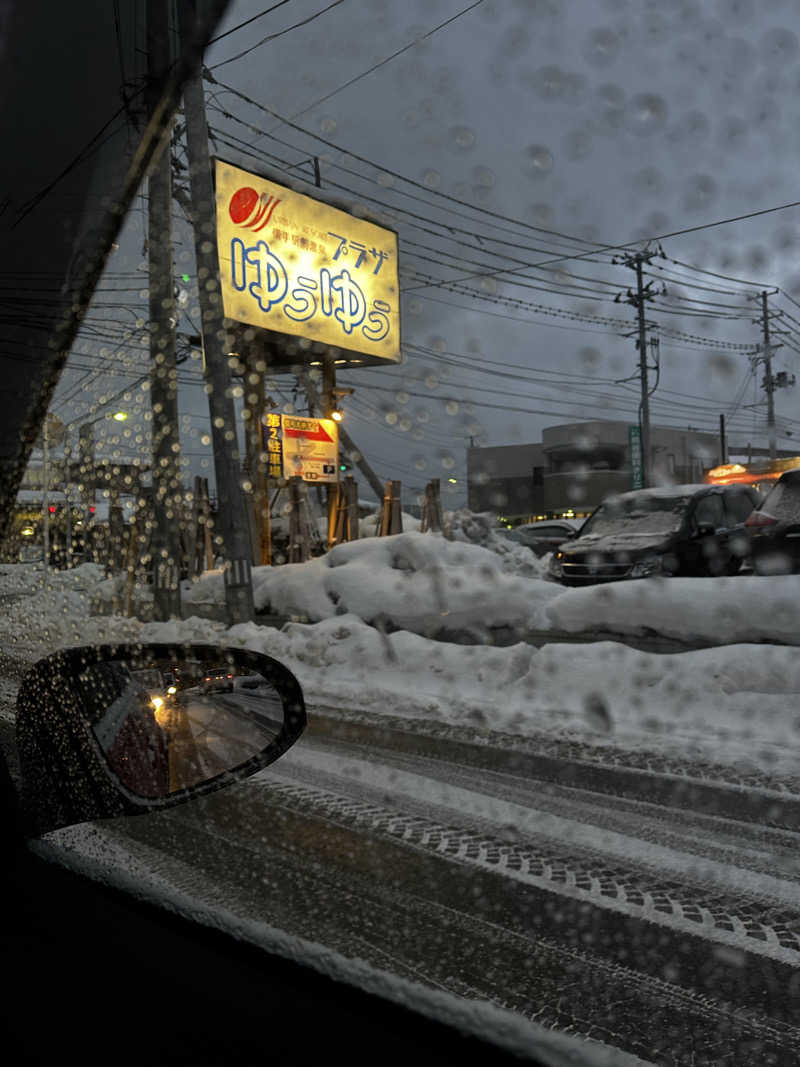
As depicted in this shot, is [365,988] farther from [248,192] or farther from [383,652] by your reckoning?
[248,192]

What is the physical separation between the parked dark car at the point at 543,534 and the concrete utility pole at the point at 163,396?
10.4 metres

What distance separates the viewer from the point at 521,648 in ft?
21.7

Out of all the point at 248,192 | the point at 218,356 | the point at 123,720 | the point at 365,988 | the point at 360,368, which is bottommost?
the point at 365,988

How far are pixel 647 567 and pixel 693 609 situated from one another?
2.34m

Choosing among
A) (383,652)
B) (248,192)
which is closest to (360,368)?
(248,192)

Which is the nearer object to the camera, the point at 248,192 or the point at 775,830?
the point at 775,830

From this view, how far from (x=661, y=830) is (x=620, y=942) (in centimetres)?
110

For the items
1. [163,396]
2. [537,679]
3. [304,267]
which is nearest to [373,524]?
[304,267]

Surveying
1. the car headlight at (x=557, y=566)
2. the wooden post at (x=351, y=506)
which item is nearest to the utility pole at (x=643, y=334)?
the car headlight at (x=557, y=566)

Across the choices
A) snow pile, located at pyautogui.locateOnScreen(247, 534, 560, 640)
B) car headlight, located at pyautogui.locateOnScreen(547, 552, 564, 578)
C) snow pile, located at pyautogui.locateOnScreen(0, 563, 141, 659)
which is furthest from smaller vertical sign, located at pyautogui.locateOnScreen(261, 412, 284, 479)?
snow pile, located at pyautogui.locateOnScreen(0, 563, 141, 659)

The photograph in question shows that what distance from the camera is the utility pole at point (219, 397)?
28.3ft

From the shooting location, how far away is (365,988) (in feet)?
2.83

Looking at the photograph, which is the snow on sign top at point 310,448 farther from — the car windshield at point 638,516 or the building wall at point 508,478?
the car windshield at point 638,516

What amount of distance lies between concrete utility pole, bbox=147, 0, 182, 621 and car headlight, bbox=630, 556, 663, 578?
4990 millimetres
